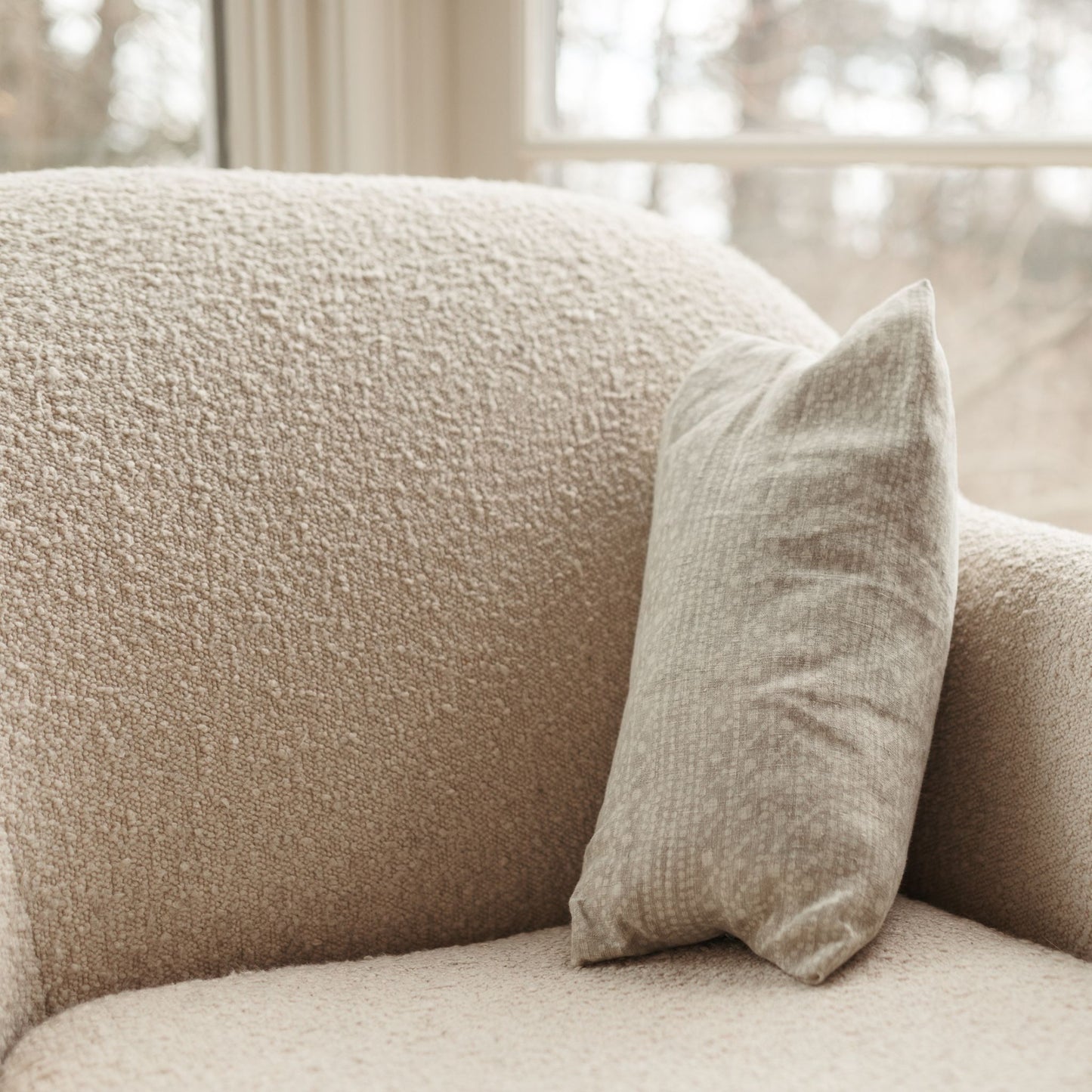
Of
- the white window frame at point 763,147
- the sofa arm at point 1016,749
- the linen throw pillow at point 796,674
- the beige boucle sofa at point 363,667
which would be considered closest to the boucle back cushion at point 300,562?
the beige boucle sofa at point 363,667

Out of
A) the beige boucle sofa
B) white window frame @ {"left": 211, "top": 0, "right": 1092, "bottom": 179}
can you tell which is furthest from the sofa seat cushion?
white window frame @ {"left": 211, "top": 0, "right": 1092, "bottom": 179}

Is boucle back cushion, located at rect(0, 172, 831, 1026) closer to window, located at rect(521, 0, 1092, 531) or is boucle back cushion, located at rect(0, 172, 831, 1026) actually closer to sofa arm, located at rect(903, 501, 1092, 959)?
sofa arm, located at rect(903, 501, 1092, 959)

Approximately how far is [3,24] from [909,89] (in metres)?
1.03

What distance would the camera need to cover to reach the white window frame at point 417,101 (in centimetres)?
144

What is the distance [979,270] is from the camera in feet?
4.50

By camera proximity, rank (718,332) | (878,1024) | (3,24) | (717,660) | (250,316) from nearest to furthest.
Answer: (878,1024) → (717,660) → (250,316) → (718,332) → (3,24)

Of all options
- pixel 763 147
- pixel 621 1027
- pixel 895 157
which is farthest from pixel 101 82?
pixel 621 1027

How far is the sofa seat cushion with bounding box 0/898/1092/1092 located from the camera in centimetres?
56

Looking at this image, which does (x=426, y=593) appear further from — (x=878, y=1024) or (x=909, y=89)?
(x=909, y=89)

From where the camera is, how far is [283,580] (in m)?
0.77

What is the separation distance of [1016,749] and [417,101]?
1.24 meters

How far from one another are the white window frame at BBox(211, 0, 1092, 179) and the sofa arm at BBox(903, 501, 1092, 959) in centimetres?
70

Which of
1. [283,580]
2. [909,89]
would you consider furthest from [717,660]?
[909,89]

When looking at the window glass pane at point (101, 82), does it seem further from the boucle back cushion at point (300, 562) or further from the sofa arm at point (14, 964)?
the sofa arm at point (14, 964)
